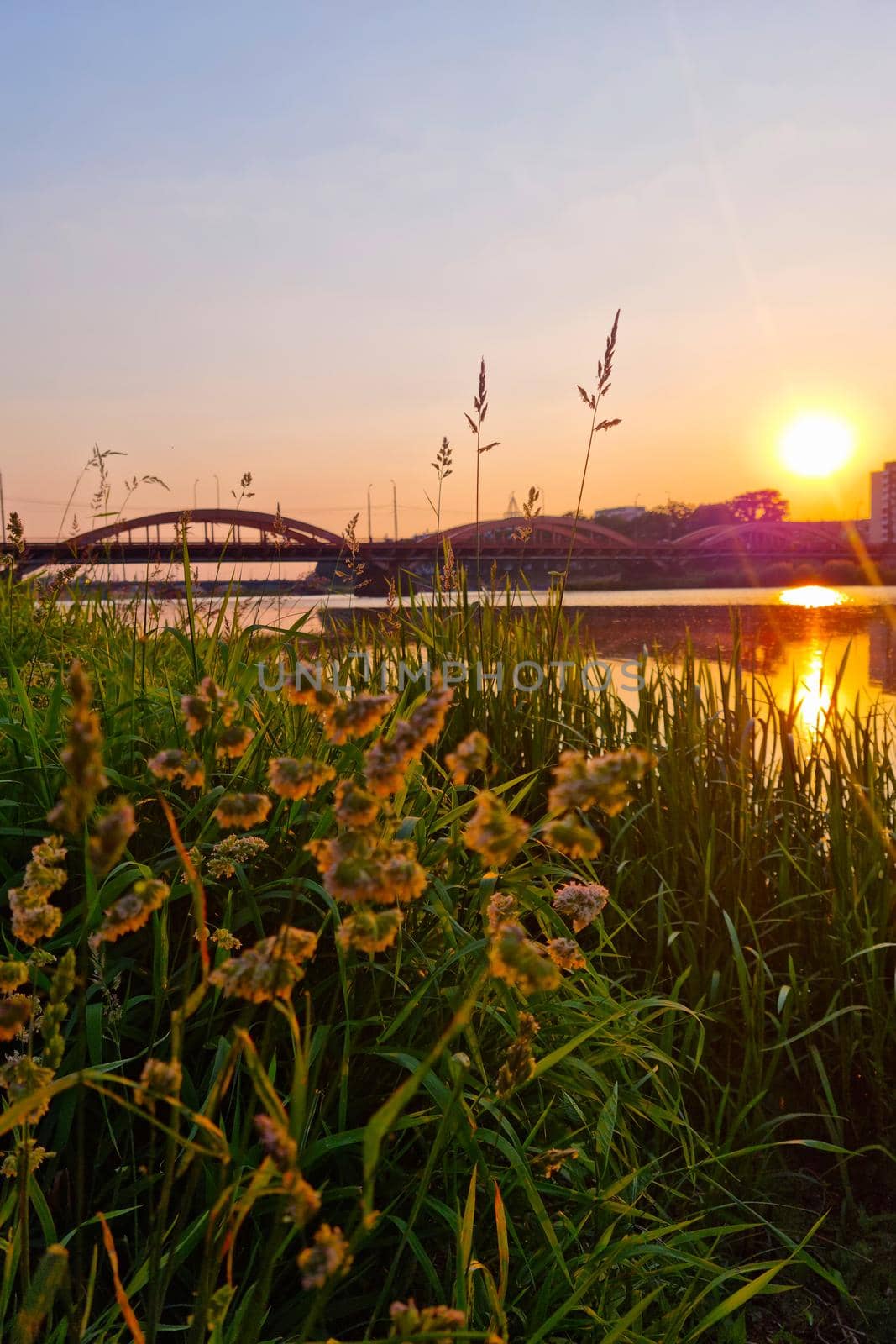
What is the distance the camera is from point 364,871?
2.64 ft

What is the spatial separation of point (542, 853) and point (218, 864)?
1.92 m

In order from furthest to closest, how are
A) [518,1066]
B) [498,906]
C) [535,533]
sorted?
[535,533]
[498,906]
[518,1066]

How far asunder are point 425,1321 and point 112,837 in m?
0.55

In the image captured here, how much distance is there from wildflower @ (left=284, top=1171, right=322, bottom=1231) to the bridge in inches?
70.4

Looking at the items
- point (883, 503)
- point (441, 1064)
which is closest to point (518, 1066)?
point (441, 1064)

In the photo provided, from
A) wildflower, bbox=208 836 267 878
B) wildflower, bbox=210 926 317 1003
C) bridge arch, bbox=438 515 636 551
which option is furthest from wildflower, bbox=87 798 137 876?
bridge arch, bbox=438 515 636 551

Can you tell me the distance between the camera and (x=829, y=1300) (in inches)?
92.0

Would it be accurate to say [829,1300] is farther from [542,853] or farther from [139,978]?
[139,978]

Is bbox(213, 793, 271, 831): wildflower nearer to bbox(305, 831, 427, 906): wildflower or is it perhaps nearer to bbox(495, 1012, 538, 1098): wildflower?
bbox(305, 831, 427, 906): wildflower

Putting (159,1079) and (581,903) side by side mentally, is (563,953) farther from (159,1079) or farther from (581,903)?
(159,1079)

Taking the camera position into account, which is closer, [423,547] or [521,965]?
[521,965]

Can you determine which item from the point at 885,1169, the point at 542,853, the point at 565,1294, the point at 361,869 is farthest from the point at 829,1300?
the point at 361,869

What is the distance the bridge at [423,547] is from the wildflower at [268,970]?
5.36 feet

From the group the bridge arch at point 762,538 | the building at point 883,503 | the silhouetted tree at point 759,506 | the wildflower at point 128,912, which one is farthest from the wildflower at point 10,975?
the building at point 883,503
